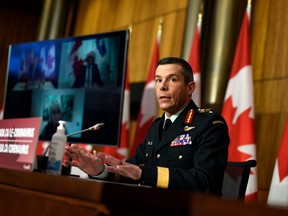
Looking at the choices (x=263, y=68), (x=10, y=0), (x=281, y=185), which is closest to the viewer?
(x=281, y=185)

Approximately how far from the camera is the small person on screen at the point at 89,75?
416 centimetres

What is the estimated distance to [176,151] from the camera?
2.17 metres

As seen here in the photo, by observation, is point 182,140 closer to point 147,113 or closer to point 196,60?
point 196,60

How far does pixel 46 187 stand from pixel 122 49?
2.87 meters

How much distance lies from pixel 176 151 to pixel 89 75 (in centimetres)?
219

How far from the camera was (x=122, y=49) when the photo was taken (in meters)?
4.05

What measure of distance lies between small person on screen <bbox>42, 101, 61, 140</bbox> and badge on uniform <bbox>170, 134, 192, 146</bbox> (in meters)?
2.25

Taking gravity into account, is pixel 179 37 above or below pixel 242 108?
above

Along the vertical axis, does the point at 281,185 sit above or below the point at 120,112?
below

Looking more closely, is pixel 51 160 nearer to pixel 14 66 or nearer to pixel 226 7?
pixel 226 7

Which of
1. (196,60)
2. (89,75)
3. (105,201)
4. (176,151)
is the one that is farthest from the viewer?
(89,75)

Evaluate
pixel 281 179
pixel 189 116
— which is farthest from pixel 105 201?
pixel 281 179

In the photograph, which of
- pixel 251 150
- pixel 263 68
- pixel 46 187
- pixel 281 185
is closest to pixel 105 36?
pixel 263 68

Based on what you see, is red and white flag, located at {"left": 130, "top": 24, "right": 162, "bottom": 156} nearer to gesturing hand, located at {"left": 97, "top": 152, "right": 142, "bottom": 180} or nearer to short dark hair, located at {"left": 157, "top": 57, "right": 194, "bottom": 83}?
short dark hair, located at {"left": 157, "top": 57, "right": 194, "bottom": 83}
